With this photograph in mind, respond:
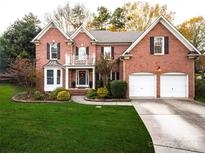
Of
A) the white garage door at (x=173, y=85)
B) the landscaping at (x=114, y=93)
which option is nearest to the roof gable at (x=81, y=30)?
the landscaping at (x=114, y=93)

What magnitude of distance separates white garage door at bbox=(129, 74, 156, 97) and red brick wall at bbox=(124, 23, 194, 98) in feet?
1.46

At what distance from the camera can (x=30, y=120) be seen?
1117 cm

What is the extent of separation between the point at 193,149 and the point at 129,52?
48.4 ft

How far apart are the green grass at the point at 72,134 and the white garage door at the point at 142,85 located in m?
9.23

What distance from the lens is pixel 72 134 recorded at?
8.69 meters

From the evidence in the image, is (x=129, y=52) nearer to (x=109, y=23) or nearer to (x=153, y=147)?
(x=153, y=147)

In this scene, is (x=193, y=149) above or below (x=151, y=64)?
below

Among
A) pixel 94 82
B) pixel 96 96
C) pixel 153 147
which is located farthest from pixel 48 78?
pixel 153 147

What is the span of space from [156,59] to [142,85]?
2.61m

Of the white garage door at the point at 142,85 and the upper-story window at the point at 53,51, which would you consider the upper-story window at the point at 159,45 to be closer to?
the white garage door at the point at 142,85

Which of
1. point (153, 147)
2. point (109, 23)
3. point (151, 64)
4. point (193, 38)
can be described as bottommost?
point (153, 147)

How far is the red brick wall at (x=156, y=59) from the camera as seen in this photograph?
21.3 m

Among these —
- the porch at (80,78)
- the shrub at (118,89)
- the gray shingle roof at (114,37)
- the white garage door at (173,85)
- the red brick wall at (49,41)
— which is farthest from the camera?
the gray shingle roof at (114,37)

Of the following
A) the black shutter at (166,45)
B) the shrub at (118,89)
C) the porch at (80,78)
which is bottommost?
the shrub at (118,89)
